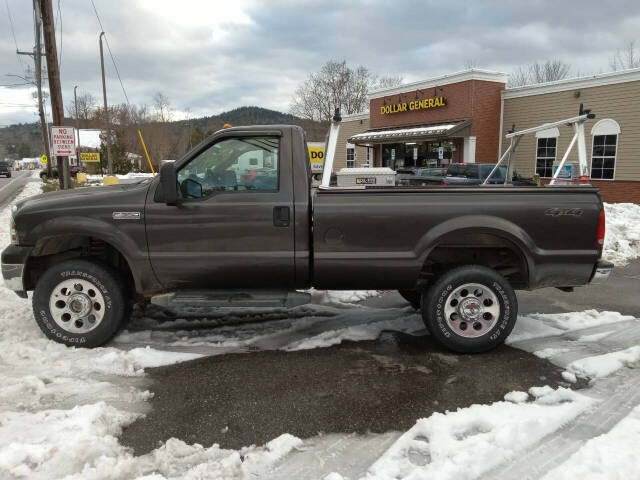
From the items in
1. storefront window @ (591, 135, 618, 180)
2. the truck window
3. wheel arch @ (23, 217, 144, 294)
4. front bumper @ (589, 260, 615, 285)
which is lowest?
front bumper @ (589, 260, 615, 285)

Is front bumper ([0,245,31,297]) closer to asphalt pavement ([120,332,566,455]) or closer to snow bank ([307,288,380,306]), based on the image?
asphalt pavement ([120,332,566,455])

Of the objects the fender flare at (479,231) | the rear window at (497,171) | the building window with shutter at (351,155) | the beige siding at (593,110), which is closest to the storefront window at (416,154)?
the building window with shutter at (351,155)

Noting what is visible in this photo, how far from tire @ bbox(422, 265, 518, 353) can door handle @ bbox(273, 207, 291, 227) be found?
4.73 feet

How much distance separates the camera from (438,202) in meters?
4.17

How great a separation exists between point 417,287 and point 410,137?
20.7 metres

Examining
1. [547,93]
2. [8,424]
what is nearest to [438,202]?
[8,424]

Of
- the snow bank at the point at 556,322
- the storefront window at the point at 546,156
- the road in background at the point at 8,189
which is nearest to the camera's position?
the snow bank at the point at 556,322

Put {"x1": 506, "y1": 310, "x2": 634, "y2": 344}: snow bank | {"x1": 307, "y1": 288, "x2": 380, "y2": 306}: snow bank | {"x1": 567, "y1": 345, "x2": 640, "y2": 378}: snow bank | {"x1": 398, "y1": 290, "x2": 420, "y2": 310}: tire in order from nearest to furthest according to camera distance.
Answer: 1. {"x1": 567, "y1": 345, "x2": 640, "y2": 378}: snow bank
2. {"x1": 506, "y1": 310, "x2": 634, "y2": 344}: snow bank
3. {"x1": 398, "y1": 290, "x2": 420, "y2": 310}: tire
4. {"x1": 307, "y1": 288, "x2": 380, "y2": 306}: snow bank

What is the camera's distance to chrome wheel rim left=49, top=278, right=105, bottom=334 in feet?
14.3

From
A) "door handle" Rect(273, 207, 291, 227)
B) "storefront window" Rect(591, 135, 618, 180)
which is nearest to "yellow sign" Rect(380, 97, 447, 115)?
"storefront window" Rect(591, 135, 618, 180)

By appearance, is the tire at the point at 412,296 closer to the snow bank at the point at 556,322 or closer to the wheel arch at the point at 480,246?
the wheel arch at the point at 480,246

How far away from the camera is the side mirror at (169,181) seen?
4043 millimetres

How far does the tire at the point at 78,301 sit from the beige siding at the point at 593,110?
19.0 meters

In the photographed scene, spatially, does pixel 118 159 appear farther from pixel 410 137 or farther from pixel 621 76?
pixel 621 76
